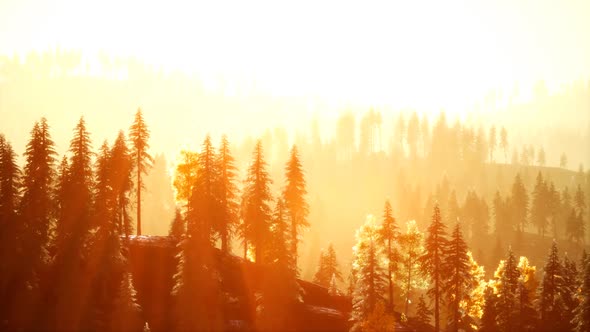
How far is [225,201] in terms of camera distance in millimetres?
41875

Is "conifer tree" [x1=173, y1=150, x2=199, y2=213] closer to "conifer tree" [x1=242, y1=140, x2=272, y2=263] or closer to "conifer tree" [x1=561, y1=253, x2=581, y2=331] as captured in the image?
"conifer tree" [x1=242, y1=140, x2=272, y2=263]

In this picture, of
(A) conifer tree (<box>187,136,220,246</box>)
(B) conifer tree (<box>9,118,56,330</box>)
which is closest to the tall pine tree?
(A) conifer tree (<box>187,136,220,246</box>)

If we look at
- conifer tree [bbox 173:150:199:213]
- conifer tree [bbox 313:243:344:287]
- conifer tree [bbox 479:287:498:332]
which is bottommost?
conifer tree [bbox 479:287:498:332]

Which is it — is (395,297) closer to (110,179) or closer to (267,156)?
(110,179)

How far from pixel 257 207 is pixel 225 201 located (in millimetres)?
3176

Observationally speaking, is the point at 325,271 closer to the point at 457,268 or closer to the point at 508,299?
the point at 457,268

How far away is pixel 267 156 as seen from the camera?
129000 mm

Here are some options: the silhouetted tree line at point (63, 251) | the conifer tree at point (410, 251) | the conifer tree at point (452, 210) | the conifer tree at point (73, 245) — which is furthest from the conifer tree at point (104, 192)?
→ the conifer tree at point (452, 210)

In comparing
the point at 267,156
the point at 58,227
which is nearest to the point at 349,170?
the point at 267,156

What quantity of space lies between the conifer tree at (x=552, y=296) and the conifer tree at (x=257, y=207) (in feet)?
87.8

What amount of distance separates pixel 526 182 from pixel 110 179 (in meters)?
109

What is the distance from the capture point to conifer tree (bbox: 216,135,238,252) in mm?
40938

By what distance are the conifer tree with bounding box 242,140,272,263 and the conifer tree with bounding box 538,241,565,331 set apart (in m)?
26.8

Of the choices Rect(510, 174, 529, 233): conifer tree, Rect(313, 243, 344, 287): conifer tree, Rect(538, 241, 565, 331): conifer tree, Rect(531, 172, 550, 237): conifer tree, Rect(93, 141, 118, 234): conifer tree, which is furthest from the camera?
Rect(510, 174, 529, 233): conifer tree
